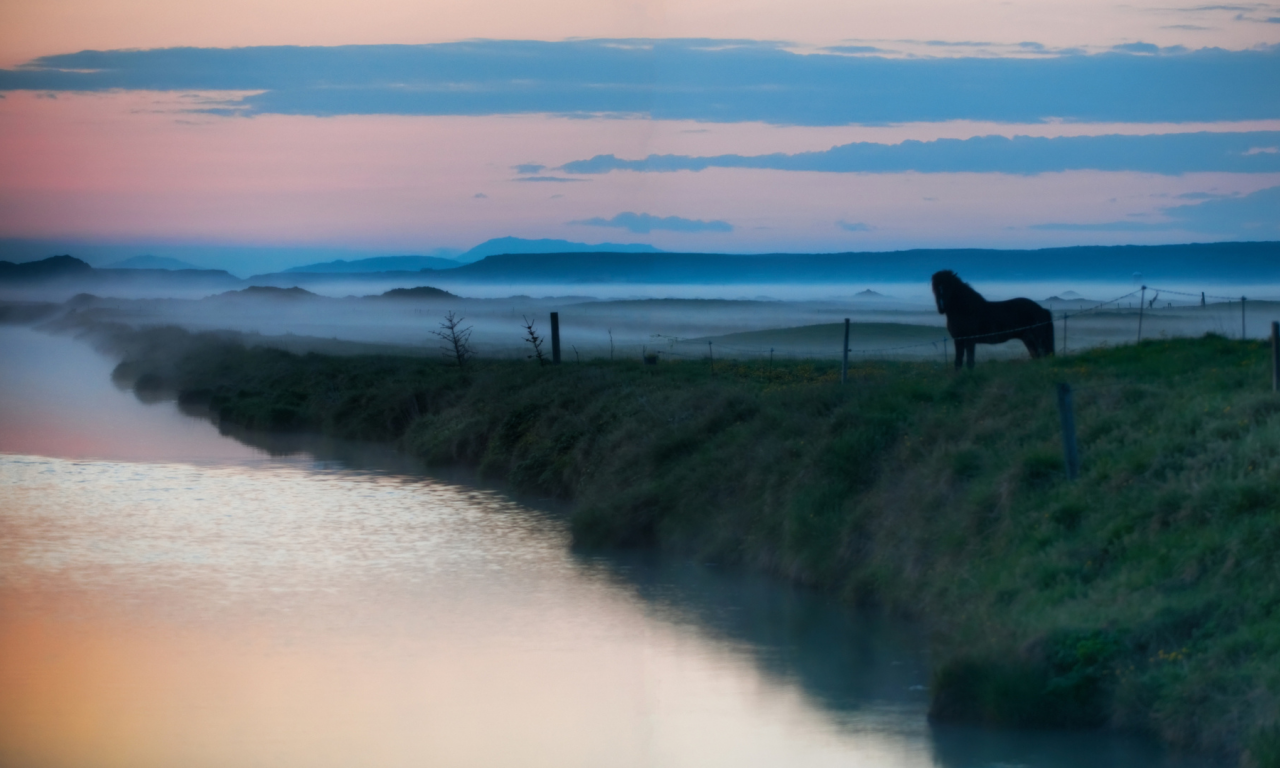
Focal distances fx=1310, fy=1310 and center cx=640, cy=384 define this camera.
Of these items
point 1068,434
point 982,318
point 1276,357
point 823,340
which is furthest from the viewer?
point 823,340

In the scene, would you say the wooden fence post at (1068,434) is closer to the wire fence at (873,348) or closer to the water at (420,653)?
the water at (420,653)

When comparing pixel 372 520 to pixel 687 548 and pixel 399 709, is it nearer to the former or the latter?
pixel 687 548

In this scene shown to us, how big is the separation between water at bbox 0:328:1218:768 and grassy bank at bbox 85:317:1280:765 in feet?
1.56

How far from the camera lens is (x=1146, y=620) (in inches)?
387

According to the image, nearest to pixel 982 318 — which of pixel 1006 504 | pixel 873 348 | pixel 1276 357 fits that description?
pixel 1276 357

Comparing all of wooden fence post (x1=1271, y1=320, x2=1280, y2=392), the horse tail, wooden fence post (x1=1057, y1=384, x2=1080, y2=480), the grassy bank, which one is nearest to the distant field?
the horse tail

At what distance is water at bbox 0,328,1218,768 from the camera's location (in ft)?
34.2

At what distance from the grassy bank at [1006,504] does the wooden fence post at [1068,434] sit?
148mm

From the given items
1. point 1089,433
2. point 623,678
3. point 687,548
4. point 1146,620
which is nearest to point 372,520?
point 687,548

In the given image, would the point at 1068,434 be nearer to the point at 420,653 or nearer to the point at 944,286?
the point at 420,653

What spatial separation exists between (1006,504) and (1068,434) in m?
0.93

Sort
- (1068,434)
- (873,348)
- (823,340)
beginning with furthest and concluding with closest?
(823,340) < (873,348) < (1068,434)

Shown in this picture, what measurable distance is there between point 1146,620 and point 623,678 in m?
4.88

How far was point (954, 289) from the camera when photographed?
75.2 feet
